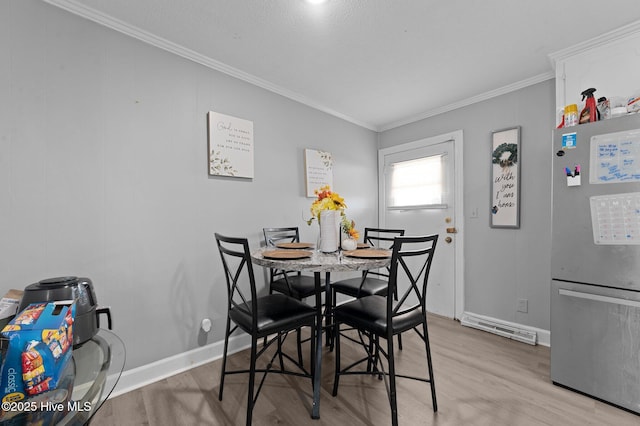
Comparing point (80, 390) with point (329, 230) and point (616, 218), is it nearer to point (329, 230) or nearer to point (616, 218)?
point (329, 230)

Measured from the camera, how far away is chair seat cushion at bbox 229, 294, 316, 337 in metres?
1.48

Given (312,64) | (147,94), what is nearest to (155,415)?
Result: (147,94)

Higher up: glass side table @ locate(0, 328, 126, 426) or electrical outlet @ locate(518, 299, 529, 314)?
glass side table @ locate(0, 328, 126, 426)

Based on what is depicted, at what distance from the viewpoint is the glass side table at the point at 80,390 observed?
0.65m

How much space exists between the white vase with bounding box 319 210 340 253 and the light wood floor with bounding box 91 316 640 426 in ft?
3.06

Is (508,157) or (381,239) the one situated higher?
(508,157)

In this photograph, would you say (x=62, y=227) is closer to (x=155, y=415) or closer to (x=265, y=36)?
(x=155, y=415)

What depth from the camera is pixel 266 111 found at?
8.43ft

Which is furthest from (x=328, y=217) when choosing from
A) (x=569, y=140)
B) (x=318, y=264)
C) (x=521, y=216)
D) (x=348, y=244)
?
(x=521, y=216)

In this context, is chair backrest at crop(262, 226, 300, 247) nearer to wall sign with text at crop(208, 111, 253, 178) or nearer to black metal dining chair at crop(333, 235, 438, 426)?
wall sign with text at crop(208, 111, 253, 178)

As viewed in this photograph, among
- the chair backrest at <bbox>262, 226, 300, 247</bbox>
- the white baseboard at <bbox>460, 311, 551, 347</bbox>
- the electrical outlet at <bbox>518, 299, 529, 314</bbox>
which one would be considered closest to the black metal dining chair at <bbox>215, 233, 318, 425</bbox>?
the chair backrest at <bbox>262, 226, 300, 247</bbox>

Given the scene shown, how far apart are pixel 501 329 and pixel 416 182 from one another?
1.78 metres

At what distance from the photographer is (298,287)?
2.23m

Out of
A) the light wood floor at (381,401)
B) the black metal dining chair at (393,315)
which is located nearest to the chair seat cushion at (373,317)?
the black metal dining chair at (393,315)
